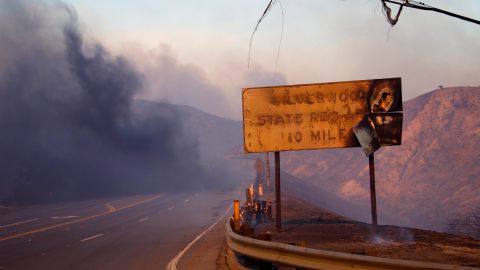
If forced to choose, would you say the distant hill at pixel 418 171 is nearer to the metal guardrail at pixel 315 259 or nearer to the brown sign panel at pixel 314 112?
the brown sign panel at pixel 314 112

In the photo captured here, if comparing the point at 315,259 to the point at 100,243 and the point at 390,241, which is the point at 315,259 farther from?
the point at 100,243

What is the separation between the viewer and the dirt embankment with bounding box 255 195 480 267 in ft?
39.5

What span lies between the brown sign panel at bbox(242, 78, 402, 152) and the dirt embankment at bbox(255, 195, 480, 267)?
9.21ft

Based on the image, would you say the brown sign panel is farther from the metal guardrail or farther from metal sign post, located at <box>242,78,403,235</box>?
the metal guardrail

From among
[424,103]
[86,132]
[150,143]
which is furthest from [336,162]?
[86,132]

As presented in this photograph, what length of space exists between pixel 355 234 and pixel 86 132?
61.2 metres

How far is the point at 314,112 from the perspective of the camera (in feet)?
58.3

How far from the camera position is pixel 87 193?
203 feet

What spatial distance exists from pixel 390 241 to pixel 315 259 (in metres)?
8.03

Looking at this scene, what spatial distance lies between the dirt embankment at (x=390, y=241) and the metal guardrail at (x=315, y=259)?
56cm

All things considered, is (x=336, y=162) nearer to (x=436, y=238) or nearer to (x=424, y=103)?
(x=424, y=103)

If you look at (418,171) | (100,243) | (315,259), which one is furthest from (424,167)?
(315,259)

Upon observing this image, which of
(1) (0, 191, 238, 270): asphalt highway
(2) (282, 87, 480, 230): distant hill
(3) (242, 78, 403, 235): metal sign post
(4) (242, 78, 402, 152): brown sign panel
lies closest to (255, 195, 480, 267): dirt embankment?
(3) (242, 78, 403, 235): metal sign post

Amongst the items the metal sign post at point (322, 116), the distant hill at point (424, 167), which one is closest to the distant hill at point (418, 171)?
the distant hill at point (424, 167)
